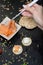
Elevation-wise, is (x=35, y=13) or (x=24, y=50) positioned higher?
(x=35, y=13)

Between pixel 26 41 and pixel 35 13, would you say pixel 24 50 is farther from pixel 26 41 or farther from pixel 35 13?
A: pixel 35 13

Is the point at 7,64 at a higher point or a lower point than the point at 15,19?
lower

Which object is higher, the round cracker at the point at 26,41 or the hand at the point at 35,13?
the hand at the point at 35,13

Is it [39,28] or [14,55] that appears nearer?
[14,55]

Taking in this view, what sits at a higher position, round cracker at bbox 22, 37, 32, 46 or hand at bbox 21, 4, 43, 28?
hand at bbox 21, 4, 43, 28

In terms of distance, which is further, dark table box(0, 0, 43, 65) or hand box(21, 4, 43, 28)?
hand box(21, 4, 43, 28)

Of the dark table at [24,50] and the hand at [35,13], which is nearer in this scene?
the dark table at [24,50]

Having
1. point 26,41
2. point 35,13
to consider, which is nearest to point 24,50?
point 26,41

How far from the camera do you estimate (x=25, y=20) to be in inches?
46.8

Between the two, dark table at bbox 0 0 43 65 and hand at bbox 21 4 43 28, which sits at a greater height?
hand at bbox 21 4 43 28

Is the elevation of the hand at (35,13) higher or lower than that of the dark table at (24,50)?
higher

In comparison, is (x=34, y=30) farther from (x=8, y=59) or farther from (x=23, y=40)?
(x=8, y=59)

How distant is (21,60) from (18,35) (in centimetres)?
17

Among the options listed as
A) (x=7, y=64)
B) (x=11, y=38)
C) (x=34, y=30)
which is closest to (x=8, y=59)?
(x=7, y=64)
